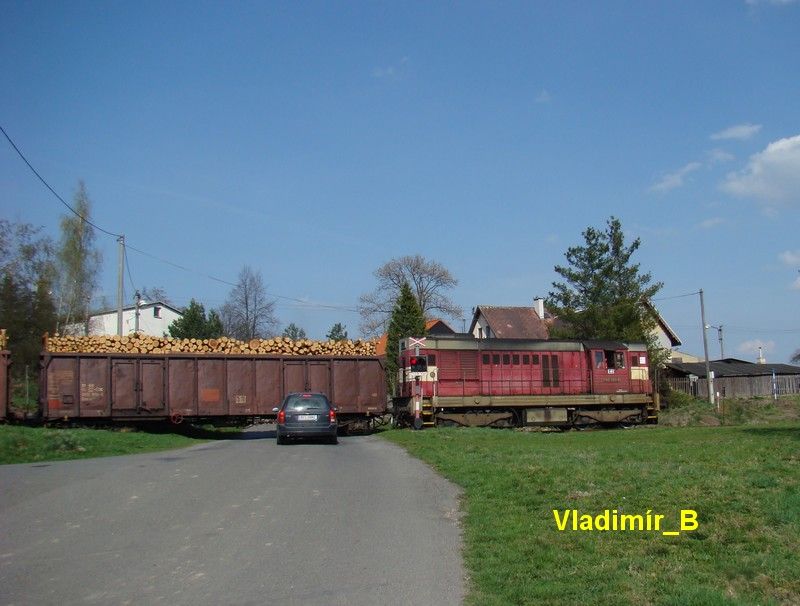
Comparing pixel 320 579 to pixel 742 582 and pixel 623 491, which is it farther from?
pixel 623 491

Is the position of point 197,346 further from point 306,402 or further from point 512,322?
point 512,322

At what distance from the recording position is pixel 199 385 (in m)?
27.6

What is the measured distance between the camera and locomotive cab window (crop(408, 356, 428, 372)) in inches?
1140

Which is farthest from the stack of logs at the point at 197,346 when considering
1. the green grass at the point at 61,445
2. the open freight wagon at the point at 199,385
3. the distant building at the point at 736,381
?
the distant building at the point at 736,381

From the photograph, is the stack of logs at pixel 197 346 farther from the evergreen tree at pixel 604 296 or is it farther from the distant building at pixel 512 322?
the distant building at pixel 512 322

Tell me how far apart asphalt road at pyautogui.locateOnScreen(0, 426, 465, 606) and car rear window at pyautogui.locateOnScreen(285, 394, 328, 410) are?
7.32 meters

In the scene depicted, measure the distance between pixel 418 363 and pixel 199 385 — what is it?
8168mm

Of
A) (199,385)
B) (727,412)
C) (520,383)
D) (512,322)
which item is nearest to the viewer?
(199,385)

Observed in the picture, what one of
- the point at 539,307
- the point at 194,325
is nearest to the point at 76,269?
the point at 194,325

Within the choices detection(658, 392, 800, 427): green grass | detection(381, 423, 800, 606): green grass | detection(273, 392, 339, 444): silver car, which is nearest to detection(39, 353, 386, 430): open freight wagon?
detection(273, 392, 339, 444): silver car

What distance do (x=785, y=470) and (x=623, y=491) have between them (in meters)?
2.58

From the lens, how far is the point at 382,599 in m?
6.16

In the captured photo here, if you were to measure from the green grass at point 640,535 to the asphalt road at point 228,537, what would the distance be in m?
0.50

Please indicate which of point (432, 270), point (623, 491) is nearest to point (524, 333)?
point (432, 270)
